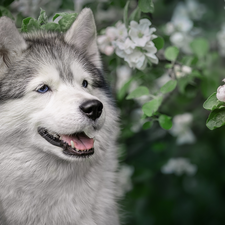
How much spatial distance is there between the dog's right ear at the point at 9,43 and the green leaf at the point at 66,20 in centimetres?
42

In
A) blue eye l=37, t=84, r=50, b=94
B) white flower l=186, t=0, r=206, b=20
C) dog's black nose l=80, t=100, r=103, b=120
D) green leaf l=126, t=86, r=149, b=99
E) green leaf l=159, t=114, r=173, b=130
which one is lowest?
white flower l=186, t=0, r=206, b=20

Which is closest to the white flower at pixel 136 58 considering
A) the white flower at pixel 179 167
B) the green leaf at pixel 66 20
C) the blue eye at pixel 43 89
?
the green leaf at pixel 66 20

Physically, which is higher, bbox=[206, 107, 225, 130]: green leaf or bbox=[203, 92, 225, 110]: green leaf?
bbox=[203, 92, 225, 110]: green leaf

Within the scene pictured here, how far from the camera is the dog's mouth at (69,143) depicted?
2.29 meters

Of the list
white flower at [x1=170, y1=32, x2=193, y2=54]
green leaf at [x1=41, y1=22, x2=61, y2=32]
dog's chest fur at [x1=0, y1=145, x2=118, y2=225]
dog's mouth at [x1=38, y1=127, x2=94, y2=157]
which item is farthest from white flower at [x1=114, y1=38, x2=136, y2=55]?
white flower at [x1=170, y1=32, x2=193, y2=54]

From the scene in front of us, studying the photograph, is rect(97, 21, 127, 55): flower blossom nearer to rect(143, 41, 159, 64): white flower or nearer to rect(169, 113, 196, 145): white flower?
rect(143, 41, 159, 64): white flower

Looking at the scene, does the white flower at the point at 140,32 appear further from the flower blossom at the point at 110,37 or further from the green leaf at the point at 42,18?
the green leaf at the point at 42,18

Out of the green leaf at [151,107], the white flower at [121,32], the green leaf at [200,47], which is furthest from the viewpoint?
the green leaf at [200,47]

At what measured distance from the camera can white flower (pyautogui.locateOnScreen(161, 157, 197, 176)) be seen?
15.1ft

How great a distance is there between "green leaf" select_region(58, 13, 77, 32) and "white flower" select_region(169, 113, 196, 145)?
6.18ft

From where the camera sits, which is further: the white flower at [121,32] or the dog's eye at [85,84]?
the white flower at [121,32]

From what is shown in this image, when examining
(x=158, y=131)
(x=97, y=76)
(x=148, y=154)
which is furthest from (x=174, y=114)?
(x=97, y=76)

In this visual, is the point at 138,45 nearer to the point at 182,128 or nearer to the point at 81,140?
the point at 81,140

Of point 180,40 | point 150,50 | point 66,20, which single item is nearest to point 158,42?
point 150,50
